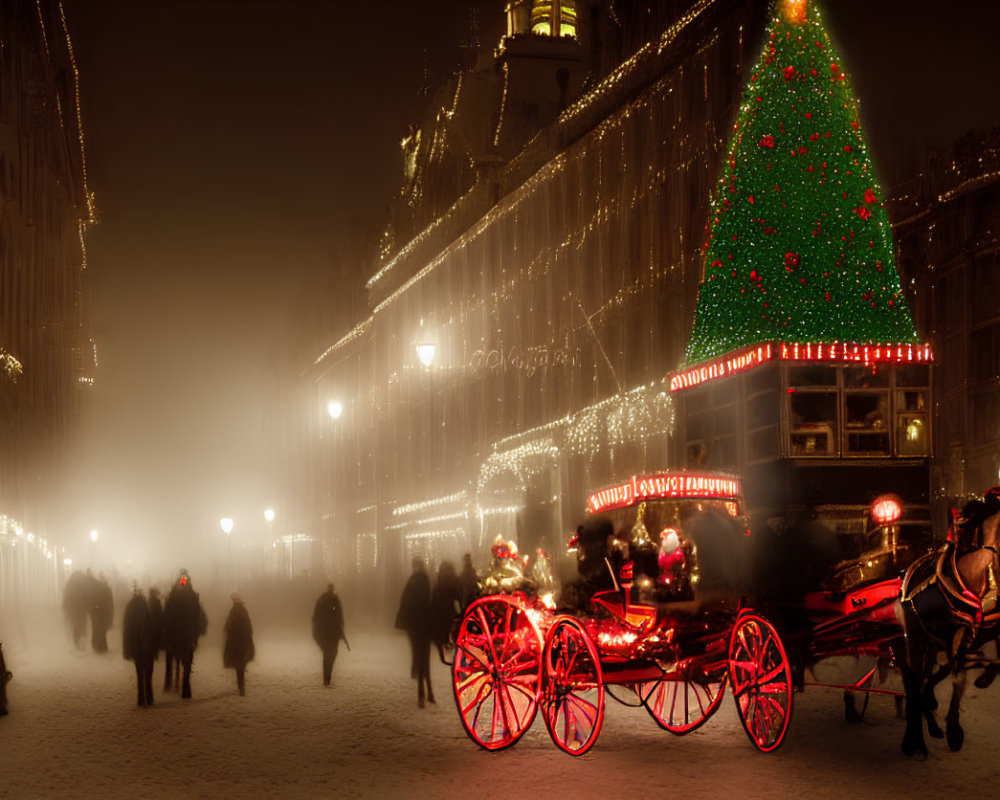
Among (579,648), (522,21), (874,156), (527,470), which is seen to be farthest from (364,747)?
(522,21)

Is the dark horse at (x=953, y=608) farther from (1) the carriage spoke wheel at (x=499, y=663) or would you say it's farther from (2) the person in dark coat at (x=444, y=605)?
(2) the person in dark coat at (x=444, y=605)

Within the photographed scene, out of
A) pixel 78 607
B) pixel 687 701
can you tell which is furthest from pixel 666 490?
pixel 78 607

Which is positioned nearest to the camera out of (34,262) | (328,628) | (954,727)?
(954,727)

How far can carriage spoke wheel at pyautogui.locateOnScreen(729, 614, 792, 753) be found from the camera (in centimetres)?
1034

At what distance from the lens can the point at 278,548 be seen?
292 feet

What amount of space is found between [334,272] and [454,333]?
86.2 feet

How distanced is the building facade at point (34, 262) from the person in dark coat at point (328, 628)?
17259 millimetres

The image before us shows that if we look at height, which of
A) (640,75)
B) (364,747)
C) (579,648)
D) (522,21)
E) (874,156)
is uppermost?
(522,21)

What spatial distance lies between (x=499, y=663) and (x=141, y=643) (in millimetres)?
7214

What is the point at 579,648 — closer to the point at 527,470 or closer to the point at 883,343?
the point at 883,343

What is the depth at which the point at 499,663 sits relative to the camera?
12.5 meters

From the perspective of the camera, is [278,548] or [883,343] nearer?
[883,343]

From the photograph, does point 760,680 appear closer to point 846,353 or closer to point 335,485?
point 846,353

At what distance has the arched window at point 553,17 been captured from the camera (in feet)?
174
